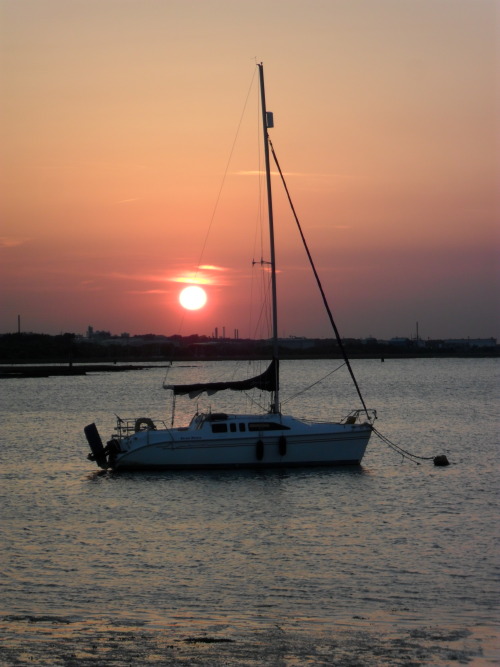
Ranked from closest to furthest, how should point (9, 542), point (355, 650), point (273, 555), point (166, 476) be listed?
point (355, 650) < point (273, 555) < point (9, 542) < point (166, 476)

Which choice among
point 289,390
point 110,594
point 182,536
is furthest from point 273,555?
point 289,390

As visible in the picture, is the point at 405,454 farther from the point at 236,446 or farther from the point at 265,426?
the point at 236,446

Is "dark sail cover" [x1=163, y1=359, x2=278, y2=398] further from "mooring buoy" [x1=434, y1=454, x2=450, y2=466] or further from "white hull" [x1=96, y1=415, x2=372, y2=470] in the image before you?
"mooring buoy" [x1=434, y1=454, x2=450, y2=466]

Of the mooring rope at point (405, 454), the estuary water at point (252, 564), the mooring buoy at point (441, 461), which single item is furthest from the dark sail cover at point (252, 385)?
the mooring buoy at point (441, 461)

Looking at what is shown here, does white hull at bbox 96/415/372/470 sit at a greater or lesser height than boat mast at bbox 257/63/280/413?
lesser

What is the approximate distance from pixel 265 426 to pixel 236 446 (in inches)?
55.8

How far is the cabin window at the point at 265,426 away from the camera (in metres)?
36.6

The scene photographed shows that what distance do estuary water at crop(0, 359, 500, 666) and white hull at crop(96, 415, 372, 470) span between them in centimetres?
61

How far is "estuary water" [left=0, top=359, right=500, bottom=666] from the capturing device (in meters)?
15.4

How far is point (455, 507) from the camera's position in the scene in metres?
30.8

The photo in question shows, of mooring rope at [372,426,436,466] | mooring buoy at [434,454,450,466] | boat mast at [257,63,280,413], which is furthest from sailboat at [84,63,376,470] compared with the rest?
mooring buoy at [434,454,450,466]

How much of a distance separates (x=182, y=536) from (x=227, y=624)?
9306mm

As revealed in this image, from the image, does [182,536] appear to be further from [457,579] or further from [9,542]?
[457,579]

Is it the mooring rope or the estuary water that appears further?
the mooring rope
